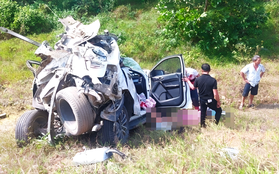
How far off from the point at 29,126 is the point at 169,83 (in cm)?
311

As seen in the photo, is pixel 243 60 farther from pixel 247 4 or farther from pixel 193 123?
pixel 193 123

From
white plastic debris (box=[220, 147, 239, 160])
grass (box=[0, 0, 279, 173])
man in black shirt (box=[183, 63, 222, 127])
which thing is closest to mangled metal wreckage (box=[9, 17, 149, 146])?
grass (box=[0, 0, 279, 173])

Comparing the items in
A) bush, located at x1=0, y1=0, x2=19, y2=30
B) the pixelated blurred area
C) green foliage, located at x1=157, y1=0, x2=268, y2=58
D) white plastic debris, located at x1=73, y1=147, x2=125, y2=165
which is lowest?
white plastic debris, located at x1=73, y1=147, x2=125, y2=165

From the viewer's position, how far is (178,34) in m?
10.1

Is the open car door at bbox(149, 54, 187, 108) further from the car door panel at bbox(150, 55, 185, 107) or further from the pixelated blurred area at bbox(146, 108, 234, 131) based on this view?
the pixelated blurred area at bbox(146, 108, 234, 131)

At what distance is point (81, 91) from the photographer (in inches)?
132

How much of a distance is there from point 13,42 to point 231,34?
32.0ft

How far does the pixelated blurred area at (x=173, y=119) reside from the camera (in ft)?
14.8

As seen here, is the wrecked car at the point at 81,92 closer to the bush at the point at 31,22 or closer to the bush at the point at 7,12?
the bush at the point at 31,22

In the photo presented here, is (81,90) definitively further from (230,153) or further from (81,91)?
(230,153)

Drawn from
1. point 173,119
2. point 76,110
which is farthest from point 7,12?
point 173,119

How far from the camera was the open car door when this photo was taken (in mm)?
5129

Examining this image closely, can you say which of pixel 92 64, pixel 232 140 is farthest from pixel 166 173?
pixel 92 64

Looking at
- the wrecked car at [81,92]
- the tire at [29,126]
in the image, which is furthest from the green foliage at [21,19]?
the tire at [29,126]
